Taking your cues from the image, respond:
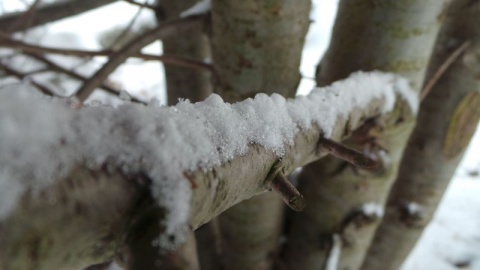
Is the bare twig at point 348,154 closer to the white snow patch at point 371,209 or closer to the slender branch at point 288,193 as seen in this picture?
the slender branch at point 288,193

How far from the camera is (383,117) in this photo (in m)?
0.76

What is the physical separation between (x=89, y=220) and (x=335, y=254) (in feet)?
2.83

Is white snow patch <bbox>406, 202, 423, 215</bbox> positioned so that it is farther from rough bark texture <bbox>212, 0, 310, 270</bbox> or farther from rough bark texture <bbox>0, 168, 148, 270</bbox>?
rough bark texture <bbox>0, 168, 148, 270</bbox>

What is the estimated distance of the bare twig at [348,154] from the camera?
0.44 metres

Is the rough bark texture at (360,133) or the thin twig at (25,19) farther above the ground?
the thin twig at (25,19)

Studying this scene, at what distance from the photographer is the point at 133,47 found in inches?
32.2

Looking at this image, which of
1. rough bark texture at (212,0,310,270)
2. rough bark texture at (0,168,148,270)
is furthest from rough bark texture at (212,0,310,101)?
rough bark texture at (0,168,148,270)

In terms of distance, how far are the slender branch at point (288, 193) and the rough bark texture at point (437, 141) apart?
75cm

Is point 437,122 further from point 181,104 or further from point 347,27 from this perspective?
point 181,104

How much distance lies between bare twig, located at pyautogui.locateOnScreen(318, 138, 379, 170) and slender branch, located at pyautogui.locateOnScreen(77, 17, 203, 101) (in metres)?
0.43

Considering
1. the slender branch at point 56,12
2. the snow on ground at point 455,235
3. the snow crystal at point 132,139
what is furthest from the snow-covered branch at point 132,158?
the snow on ground at point 455,235

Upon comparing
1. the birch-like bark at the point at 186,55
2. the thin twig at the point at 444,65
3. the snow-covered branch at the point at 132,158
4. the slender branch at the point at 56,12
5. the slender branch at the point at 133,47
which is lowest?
the snow-covered branch at the point at 132,158

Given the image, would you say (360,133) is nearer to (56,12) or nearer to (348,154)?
(348,154)

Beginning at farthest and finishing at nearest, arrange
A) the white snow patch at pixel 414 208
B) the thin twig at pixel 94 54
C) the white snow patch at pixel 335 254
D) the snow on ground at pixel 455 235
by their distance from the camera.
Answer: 1. the snow on ground at pixel 455 235
2. the white snow patch at pixel 414 208
3. the white snow patch at pixel 335 254
4. the thin twig at pixel 94 54
